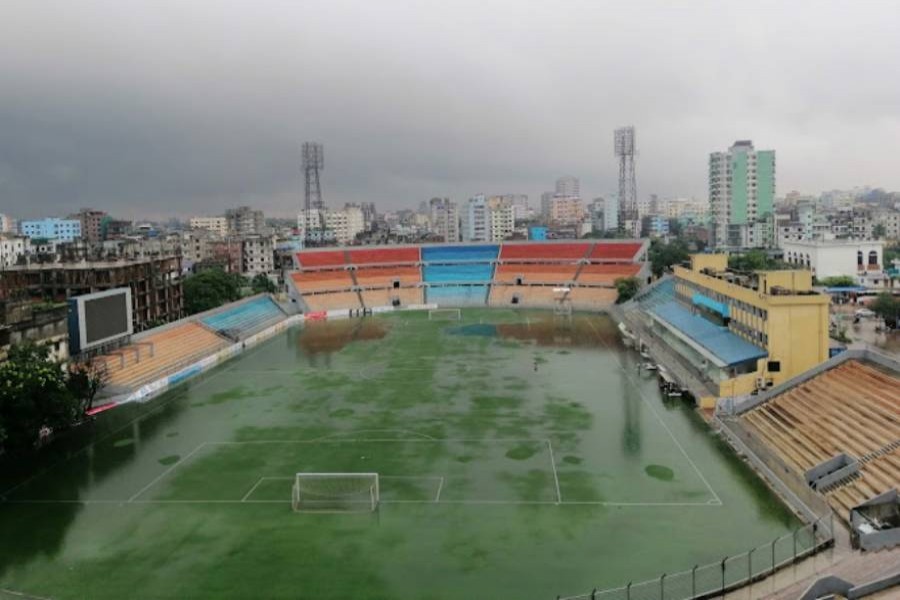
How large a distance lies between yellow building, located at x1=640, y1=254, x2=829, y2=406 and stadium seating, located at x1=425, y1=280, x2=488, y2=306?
28.6m

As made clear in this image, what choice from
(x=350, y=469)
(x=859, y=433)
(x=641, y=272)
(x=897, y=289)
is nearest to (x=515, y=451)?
(x=350, y=469)

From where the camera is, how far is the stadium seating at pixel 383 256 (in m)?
67.2

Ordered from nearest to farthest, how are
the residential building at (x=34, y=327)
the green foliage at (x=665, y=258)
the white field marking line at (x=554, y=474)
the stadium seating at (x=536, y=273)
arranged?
1. the white field marking line at (x=554, y=474)
2. the residential building at (x=34, y=327)
3. the stadium seating at (x=536, y=273)
4. the green foliage at (x=665, y=258)

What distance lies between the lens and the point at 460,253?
69000 mm

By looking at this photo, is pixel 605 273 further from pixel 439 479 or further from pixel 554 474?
pixel 439 479

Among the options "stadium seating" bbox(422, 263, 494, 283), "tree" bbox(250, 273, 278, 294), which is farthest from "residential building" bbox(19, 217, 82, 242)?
"stadium seating" bbox(422, 263, 494, 283)

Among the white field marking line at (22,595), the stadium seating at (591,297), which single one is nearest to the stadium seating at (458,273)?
the stadium seating at (591,297)

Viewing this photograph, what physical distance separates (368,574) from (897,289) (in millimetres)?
54160

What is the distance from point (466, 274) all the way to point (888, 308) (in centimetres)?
3292

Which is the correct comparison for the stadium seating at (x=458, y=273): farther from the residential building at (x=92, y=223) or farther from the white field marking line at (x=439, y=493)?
the residential building at (x=92, y=223)

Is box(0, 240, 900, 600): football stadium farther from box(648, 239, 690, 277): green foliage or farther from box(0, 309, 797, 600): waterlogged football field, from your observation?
box(648, 239, 690, 277): green foliage

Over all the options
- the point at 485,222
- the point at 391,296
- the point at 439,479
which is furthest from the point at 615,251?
the point at 485,222

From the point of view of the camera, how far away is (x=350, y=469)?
68.1 ft

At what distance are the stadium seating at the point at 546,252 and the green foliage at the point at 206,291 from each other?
25146mm
